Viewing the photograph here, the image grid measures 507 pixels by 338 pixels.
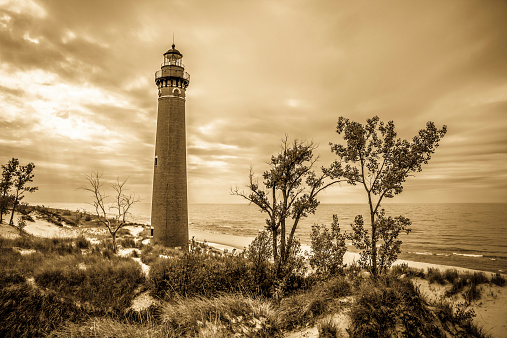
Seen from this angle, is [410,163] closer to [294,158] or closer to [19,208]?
[294,158]

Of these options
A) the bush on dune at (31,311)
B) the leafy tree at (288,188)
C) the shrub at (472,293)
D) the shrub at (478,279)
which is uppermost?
the leafy tree at (288,188)

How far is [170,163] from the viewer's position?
78.8 feet

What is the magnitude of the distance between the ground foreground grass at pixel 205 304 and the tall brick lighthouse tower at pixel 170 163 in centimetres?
1206

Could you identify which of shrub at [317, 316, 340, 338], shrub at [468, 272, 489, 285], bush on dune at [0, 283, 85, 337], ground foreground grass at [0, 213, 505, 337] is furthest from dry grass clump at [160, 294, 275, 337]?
shrub at [468, 272, 489, 285]

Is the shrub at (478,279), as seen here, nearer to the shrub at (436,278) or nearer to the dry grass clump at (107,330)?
the shrub at (436,278)

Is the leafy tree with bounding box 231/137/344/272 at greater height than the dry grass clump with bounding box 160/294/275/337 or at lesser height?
greater

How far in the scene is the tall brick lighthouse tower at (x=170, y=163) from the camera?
77.6 feet

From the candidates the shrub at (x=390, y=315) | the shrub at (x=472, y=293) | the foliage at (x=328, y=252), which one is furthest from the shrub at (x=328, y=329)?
the shrub at (x=472, y=293)

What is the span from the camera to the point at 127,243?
21.5 metres

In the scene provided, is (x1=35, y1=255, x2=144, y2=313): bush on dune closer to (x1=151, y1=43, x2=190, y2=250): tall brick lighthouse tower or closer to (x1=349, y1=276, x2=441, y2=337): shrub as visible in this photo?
(x1=349, y1=276, x2=441, y2=337): shrub

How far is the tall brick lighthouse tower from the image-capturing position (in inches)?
931

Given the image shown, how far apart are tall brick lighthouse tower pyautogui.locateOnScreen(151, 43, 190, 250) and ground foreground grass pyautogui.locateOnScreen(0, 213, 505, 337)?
39.6 feet

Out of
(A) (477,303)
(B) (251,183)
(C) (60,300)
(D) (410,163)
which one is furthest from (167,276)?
(A) (477,303)

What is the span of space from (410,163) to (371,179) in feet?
6.83
